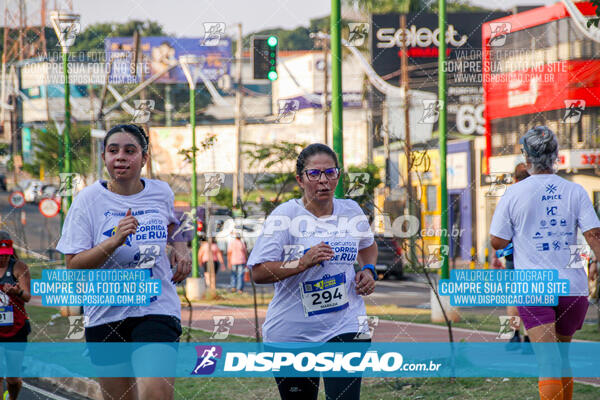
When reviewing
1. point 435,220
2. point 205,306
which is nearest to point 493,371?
point 205,306

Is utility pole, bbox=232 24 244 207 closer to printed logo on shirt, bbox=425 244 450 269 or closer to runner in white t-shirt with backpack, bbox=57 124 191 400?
printed logo on shirt, bbox=425 244 450 269

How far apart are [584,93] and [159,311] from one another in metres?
20.6

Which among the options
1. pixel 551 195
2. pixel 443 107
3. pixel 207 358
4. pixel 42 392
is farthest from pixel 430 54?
pixel 551 195

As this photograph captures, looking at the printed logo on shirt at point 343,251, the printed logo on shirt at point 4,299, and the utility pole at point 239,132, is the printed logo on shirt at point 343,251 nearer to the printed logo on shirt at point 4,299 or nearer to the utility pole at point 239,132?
the printed logo on shirt at point 4,299

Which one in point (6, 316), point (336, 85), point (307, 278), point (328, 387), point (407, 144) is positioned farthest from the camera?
point (407, 144)

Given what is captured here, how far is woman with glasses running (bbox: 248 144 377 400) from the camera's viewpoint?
435cm

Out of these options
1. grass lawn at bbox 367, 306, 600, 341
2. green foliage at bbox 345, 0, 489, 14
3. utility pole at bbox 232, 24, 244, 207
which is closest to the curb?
utility pole at bbox 232, 24, 244, 207

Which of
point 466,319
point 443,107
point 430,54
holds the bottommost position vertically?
point 466,319

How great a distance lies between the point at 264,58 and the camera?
10031mm

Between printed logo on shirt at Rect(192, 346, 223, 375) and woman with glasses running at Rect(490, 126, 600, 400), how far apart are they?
3.56 metres

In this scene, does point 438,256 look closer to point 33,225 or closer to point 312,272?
point 312,272

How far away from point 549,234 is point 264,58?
561cm

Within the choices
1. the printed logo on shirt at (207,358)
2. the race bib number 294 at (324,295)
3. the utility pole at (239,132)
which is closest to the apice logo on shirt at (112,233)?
the race bib number 294 at (324,295)

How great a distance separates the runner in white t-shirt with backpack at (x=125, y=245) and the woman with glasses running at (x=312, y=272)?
0.45m
